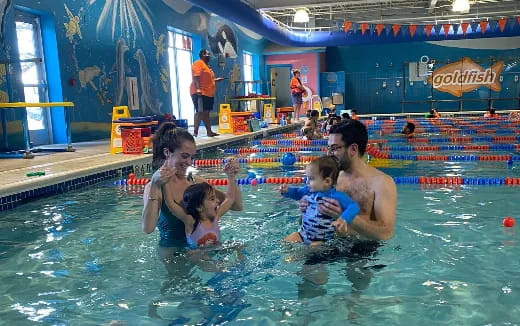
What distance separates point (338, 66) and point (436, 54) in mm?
4567

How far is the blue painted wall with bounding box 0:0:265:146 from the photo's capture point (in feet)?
32.4

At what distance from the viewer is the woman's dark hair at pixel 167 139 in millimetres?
2959

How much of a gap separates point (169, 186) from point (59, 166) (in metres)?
4.10

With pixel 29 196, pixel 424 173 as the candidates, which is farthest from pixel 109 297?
pixel 424 173

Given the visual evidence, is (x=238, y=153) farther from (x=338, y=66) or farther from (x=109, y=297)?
(x=338, y=66)

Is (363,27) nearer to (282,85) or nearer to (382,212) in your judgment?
(282,85)

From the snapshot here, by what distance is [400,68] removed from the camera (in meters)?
23.6

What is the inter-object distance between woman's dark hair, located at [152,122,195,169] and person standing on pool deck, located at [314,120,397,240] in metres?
0.89

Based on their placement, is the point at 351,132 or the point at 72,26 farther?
the point at 72,26

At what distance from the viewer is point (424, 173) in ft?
22.1

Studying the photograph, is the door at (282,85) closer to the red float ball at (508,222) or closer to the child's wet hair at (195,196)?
the red float ball at (508,222)

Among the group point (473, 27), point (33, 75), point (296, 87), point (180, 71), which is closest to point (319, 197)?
point (33, 75)

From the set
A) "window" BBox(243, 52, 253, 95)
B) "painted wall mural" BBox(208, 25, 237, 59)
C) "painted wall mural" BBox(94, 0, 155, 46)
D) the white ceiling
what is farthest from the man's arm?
"window" BBox(243, 52, 253, 95)

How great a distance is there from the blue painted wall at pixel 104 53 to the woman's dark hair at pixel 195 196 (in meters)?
6.71
